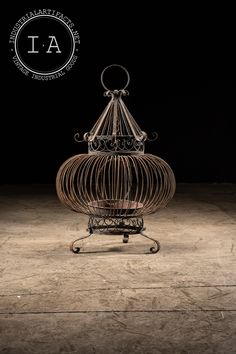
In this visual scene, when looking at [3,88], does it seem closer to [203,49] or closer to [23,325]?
[203,49]

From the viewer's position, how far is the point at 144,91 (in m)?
7.54

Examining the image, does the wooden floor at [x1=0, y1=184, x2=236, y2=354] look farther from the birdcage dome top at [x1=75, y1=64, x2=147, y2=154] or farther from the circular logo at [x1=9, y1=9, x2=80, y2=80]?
the circular logo at [x1=9, y1=9, x2=80, y2=80]

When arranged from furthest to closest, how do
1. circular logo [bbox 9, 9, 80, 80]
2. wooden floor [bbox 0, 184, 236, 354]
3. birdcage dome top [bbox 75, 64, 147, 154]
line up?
circular logo [bbox 9, 9, 80, 80]
birdcage dome top [bbox 75, 64, 147, 154]
wooden floor [bbox 0, 184, 236, 354]

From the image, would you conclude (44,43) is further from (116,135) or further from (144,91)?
(116,135)

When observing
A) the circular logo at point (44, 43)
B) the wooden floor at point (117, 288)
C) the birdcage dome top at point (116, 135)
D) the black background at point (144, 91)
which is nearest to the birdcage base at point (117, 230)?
the wooden floor at point (117, 288)

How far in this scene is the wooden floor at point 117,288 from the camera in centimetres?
247

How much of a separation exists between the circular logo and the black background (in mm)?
93

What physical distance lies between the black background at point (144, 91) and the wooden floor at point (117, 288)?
7.74 ft

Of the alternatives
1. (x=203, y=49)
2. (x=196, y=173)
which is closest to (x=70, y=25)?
(x=203, y=49)

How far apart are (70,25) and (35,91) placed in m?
0.98

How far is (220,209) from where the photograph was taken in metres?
5.88

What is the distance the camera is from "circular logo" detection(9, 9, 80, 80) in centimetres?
728

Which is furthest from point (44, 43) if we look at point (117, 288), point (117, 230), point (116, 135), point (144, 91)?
point (117, 288)

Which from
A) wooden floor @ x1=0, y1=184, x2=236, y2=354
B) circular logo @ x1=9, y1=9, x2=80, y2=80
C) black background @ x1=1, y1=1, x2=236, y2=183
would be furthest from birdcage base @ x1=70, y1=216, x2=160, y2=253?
circular logo @ x1=9, y1=9, x2=80, y2=80
